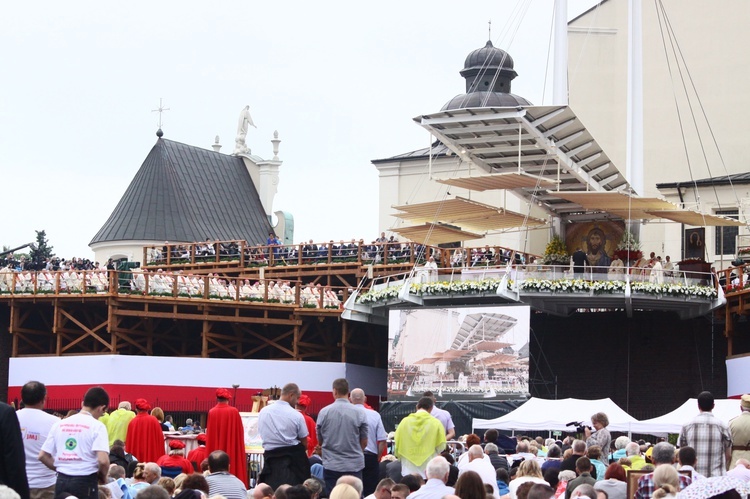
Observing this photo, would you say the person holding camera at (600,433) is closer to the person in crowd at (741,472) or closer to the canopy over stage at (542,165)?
the person in crowd at (741,472)

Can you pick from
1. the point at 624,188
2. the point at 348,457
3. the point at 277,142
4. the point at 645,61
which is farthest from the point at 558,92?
the point at 348,457

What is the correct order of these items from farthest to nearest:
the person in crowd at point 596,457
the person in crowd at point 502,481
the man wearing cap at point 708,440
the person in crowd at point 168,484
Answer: the person in crowd at point 596,457
the person in crowd at point 502,481
the man wearing cap at point 708,440
the person in crowd at point 168,484

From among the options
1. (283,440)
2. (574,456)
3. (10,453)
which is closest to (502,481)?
(574,456)

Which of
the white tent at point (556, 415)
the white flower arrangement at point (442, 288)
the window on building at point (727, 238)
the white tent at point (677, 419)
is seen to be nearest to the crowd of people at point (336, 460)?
the white tent at point (677, 419)

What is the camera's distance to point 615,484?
616 inches

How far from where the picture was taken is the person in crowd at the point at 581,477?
Answer: 53.2ft

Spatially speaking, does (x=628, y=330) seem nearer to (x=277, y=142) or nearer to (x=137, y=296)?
(x=137, y=296)

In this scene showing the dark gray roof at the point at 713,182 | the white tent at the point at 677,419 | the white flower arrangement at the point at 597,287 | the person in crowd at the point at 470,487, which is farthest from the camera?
the dark gray roof at the point at 713,182

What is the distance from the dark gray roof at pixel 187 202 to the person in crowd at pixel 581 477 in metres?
49.1

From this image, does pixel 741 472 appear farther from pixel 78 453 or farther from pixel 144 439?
pixel 144 439

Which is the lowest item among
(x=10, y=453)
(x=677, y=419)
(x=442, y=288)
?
(x=677, y=419)

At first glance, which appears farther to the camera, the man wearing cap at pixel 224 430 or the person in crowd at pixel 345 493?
the man wearing cap at pixel 224 430

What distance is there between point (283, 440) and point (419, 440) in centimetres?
208

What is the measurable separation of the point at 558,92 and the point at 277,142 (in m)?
27.4
